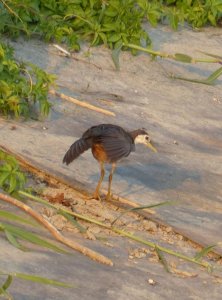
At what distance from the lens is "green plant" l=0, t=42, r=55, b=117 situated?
838 cm

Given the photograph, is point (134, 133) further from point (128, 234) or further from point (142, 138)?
point (128, 234)

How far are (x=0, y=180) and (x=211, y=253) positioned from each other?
5.08 ft

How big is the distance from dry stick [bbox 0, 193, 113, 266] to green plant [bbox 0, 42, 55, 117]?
1.64m

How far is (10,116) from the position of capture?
8.62 m

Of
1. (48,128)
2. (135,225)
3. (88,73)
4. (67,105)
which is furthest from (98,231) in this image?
(88,73)

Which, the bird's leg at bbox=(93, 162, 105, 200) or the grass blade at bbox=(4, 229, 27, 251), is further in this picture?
the bird's leg at bbox=(93, 162, 105, 200)

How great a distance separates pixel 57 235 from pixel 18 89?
227 cm

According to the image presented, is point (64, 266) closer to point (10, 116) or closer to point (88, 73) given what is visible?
point (10, 116)

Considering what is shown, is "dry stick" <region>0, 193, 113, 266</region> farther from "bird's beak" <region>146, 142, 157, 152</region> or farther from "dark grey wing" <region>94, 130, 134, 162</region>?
"bird's beak" <region>146, 142, 157, 152</region>

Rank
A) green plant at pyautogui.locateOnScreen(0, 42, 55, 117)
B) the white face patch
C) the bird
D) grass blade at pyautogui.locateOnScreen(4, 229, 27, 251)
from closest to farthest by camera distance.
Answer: grass blade at pyautogui.locateOnScreen(4, 229, 27, 251) → the bird → green plant at pyautogui.locateOnScreen(0, 42, 55, 117) → the white face patch

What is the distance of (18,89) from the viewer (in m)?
8.50

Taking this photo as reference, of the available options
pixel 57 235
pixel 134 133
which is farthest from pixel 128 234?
pixel 134 133

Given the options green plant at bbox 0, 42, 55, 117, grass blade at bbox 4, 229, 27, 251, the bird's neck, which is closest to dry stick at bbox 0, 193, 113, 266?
grass blade at bbox 4, 229, 27, 251

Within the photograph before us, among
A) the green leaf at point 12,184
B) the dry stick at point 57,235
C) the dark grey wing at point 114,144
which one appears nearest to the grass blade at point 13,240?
the dry stick at point 57,235
